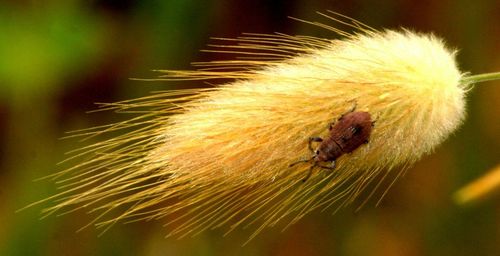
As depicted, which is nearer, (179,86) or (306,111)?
(306,111)

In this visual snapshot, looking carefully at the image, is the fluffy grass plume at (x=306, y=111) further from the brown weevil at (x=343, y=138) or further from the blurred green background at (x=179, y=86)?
the blurred green background at (x=179, y=86)

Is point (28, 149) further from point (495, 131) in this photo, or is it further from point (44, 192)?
point (495, 131)

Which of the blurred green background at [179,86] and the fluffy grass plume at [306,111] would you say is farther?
the blurred green background at [179,86]

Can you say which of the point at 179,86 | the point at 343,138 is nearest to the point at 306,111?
the point at 343,138

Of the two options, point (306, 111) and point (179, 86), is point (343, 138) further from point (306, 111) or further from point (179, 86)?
point (179, 86)

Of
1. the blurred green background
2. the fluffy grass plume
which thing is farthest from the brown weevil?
the blurred green background

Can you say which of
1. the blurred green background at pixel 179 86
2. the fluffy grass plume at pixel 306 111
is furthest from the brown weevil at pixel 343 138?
the blurred green background at pixel 179 86
